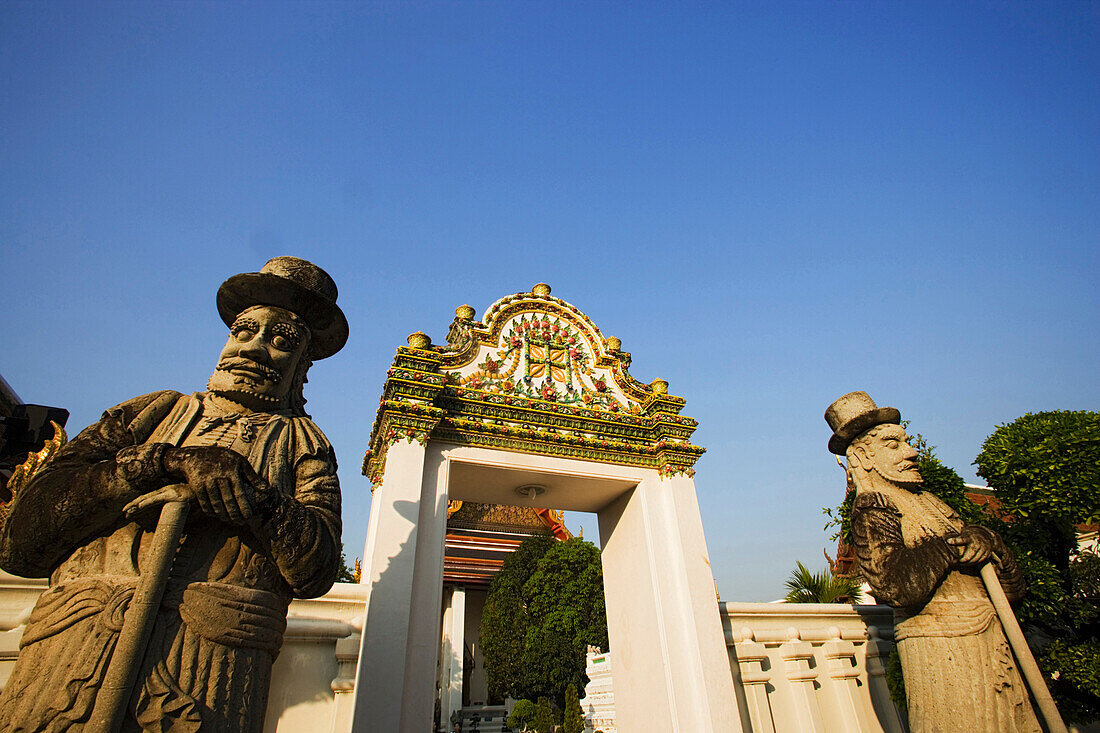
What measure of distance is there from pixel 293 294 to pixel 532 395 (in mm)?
5111

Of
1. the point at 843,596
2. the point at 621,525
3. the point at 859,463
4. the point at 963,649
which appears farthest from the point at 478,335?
the point at 843,596

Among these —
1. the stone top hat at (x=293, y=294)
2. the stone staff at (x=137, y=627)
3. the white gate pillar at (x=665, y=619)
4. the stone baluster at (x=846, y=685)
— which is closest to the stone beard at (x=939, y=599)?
the white gate pillar at (x=665, y=619)

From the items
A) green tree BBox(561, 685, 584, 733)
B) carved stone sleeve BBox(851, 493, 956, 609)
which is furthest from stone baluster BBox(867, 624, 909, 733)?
green tree BBox(561, 685, 584, 733)

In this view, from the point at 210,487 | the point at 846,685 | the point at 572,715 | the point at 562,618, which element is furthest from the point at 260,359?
the point at 562,618

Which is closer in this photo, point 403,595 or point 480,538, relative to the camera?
point 403,595

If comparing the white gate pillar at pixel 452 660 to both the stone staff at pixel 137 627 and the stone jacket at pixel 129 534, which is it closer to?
the stone jacket at pixel 129 534

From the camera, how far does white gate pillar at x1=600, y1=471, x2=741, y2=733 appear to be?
6.60 metres

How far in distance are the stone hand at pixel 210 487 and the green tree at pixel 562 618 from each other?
51.6 feet

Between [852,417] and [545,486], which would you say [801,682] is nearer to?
[852,417]

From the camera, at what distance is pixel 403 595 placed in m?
5.84

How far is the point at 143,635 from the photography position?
2.05 metres

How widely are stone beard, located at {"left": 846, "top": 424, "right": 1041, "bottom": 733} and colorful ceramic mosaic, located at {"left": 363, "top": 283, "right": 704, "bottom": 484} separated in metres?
3.54

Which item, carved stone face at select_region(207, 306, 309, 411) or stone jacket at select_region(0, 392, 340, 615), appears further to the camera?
carved stone face at select_region(207, 306, 309, 411)

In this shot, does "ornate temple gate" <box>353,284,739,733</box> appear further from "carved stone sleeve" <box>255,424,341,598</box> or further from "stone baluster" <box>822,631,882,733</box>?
"carved stone sleeve" <box>255,424,341,598</box>
